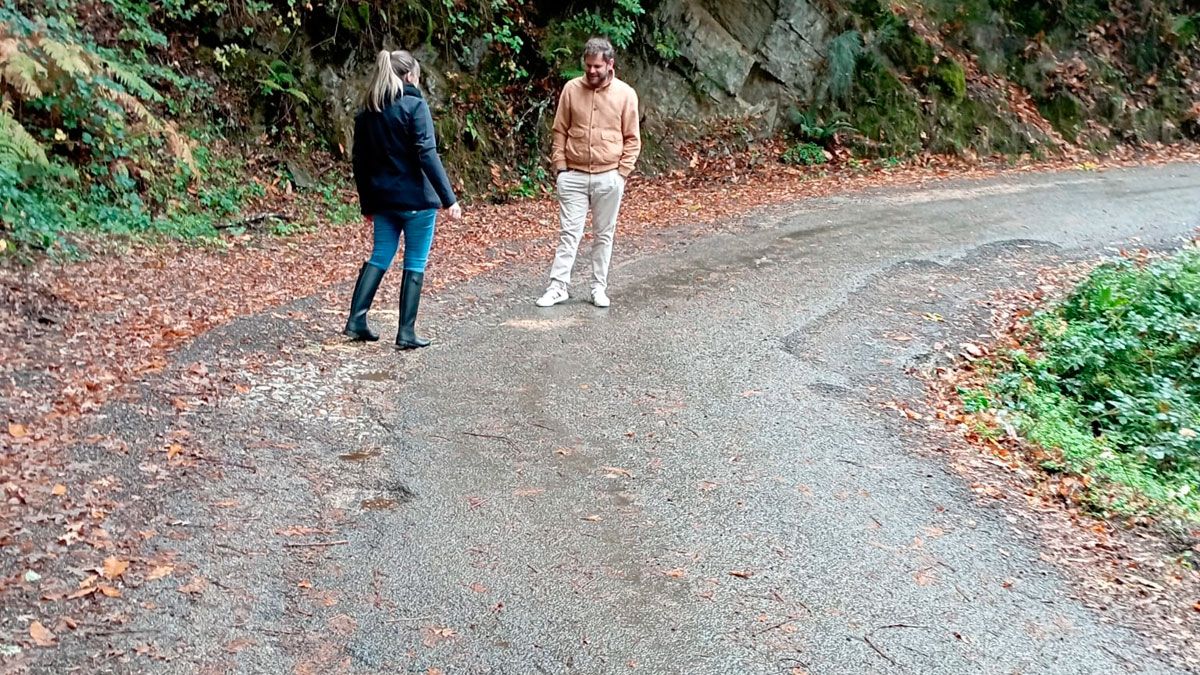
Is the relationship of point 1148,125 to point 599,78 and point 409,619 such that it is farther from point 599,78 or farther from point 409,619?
point 409,619

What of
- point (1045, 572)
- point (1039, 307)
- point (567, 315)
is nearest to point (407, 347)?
point (567, 315)

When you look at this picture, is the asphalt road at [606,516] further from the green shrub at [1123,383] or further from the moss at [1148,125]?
the moss at [1148,125]

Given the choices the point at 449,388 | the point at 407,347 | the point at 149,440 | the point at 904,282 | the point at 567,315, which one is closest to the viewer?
the point at 149,440

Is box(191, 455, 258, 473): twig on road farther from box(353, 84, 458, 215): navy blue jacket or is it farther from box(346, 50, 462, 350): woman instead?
box(353, 84, 458, 215): navy blue jacket

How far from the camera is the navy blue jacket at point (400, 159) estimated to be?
6402 millimetres

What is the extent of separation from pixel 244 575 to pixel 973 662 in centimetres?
294

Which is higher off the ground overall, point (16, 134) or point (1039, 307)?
point (16, 134)

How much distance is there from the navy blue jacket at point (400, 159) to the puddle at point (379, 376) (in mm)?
1147

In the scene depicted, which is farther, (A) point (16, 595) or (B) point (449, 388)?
(B) point (449, 388)

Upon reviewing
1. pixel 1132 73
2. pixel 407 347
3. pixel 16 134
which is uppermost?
pixel 1132 73

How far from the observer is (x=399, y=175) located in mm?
6543

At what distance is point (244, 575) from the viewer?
156 inches

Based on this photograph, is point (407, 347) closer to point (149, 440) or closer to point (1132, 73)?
point (149, 440)

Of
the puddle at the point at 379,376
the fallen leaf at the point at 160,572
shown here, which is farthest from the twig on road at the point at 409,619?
the puddle at the point at 379,376
